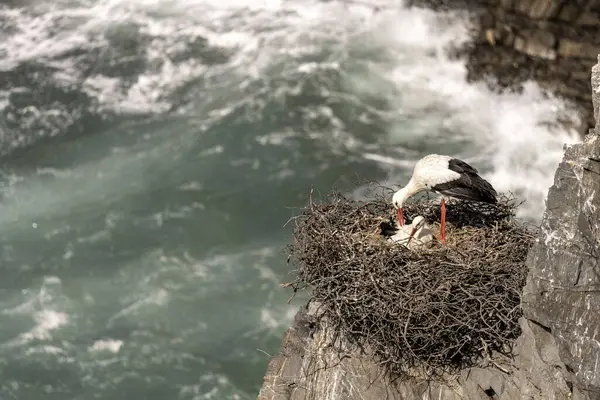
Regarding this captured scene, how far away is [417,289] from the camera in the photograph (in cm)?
721

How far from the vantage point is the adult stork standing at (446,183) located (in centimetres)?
802

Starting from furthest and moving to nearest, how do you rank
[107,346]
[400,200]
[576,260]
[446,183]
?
1. [107,346]
2. [400,200]
3. [446,183]
4. [576,260]

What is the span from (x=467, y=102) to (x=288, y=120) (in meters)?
3.68

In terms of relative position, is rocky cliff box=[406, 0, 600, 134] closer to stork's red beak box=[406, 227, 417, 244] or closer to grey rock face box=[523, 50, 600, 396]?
stork's red beak box=[406, 227, 417, 244]

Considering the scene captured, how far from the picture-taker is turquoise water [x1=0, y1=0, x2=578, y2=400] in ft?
43.8

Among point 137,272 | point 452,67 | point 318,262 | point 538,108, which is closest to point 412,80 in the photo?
point 452,67

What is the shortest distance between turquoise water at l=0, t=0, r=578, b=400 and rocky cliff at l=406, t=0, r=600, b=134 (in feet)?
1.53

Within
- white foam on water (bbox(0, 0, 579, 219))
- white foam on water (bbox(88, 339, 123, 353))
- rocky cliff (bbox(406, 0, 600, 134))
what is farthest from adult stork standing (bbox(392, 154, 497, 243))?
rocky cliff (bbox(406, 0, 600, 134))

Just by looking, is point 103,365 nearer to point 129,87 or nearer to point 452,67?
point 129,87

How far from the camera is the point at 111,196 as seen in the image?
615 inches

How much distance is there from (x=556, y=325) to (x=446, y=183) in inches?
100

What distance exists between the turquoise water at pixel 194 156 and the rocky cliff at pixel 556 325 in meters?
5.84

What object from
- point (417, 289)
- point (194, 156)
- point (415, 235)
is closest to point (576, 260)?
point (417, 289)

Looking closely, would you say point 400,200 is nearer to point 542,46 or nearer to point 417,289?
point 417,289
